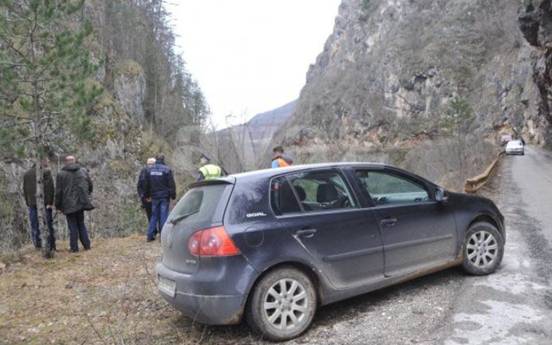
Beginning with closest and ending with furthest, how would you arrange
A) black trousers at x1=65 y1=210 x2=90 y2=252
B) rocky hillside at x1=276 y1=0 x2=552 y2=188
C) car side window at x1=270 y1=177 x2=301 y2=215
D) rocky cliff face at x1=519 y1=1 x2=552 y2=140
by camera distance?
car side window at x1=270 y1=177 x2=301 y2=215
black trousers at x1=65 y1=210 x2=90 y2=252
rocky cliff face at x1=519 y1=1 x2=552 y2=140
rocky hillside at x1=276 y1=0 x2=552 y2=188

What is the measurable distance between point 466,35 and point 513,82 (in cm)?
3210

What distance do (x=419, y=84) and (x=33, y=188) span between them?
9087 cm

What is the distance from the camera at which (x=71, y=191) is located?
8.30m

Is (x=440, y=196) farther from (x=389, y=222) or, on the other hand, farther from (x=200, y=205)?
(x=200, y=205)

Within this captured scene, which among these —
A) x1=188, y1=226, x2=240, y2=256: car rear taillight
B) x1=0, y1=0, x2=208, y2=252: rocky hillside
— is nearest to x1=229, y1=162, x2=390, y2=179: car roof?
x1=188, y1=226, x2=240, y2=256: car rear taillight

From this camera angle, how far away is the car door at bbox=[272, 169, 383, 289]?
422 centimetres

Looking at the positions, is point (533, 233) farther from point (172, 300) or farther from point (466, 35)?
point (466, 35)

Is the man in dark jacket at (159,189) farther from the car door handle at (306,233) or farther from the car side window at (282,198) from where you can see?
the car door handle at (306,233)

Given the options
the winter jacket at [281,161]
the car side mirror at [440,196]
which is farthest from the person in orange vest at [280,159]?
the car side mirror at [440,196]

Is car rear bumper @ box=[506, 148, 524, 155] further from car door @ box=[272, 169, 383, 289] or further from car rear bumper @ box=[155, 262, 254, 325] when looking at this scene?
car rear bumper @ box=[155, 262, 254, 325]

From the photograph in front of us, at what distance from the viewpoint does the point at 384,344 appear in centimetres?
381

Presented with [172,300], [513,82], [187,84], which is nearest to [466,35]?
[513,82]

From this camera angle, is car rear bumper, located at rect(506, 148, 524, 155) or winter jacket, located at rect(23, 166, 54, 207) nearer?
winter jacket, located at rect(23, 166, 54, 207)

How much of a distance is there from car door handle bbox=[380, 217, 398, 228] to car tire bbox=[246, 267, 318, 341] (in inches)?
41.4
